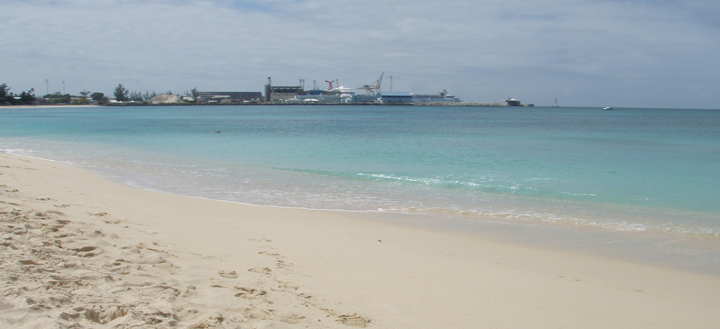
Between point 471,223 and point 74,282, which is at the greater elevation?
point 74,282

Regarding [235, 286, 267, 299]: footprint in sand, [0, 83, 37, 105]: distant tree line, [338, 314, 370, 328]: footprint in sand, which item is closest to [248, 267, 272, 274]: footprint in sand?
[235, 286, 267, 299]: footprint in sand

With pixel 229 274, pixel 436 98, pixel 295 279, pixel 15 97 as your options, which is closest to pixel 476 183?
pixel 295 279

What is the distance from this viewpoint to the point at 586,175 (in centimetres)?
1305

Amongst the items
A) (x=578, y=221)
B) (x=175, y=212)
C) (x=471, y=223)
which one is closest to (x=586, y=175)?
(x=578, y=221)

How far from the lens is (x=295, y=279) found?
4199mm

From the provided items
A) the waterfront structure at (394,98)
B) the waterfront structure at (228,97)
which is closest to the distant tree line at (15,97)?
the waterfront structure at (228,97)

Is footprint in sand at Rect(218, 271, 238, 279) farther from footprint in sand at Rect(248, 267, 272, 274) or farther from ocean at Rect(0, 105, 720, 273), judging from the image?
ocean at Rect(0, 105, 720, 273)

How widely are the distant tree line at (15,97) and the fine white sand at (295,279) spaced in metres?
128

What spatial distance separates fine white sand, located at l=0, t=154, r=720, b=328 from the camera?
3133 mm

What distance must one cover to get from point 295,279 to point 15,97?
137 m

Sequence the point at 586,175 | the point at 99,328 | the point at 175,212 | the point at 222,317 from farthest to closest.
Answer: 1. the point at 586,175
2. the point at 175,212
3. the point at 222,317
4. the point at 99,328

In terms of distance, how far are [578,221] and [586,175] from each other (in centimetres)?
594

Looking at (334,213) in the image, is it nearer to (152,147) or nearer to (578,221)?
(578,221)

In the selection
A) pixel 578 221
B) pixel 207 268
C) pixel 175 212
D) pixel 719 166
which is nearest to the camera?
pixel 207 268
